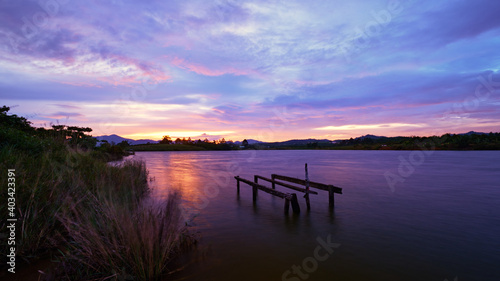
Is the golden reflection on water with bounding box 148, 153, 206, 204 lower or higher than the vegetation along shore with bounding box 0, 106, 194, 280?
lower

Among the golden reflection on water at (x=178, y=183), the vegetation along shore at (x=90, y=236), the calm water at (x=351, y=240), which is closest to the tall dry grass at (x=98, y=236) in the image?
the vegetation along shore at (x=90, y=236)

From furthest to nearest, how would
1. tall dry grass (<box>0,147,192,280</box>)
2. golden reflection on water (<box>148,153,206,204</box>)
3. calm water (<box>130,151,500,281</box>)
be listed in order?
golden reflection on water (<box>148,153,206,204</box>), calm water (<box>130,151,500,281</box>), tall dry grass (<box>0,147,192,280</box>)

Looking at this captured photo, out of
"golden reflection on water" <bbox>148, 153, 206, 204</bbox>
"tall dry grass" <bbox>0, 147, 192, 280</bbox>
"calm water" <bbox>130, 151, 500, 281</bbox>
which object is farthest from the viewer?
"golden reflection on water" <bbox>148, 153, 206, 204</bbox>

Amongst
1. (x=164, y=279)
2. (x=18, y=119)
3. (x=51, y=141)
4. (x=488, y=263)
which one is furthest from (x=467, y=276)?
(x=18, y=119)

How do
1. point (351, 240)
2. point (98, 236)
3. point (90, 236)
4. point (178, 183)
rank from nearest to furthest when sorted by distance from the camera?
point (98, 236)
point (90, 236)
point (351, 240)
point (178, 183)

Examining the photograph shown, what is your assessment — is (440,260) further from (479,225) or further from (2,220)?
(2,220)

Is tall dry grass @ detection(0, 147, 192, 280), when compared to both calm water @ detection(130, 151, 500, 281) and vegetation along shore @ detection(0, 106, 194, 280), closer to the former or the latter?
vegetation along shore @ detection(0, 106, 194, 280)

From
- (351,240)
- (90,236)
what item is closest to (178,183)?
(351,240)

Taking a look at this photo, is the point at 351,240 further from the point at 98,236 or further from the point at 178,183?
the point at 178,183

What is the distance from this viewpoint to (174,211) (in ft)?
19.2

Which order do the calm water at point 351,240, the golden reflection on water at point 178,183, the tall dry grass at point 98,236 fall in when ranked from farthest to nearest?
1. the golden reflection on water at point 178,183
2. the calm water at point 351,240
3. the tall dry grass at point 98,236

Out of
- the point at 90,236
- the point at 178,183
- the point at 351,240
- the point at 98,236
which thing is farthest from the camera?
the point at 178,183

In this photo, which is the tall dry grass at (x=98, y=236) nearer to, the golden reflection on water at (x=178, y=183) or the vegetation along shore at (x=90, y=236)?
the vegetation along shore at (x=90, y=236)

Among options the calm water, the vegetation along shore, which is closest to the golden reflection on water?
the vegetation along shore
